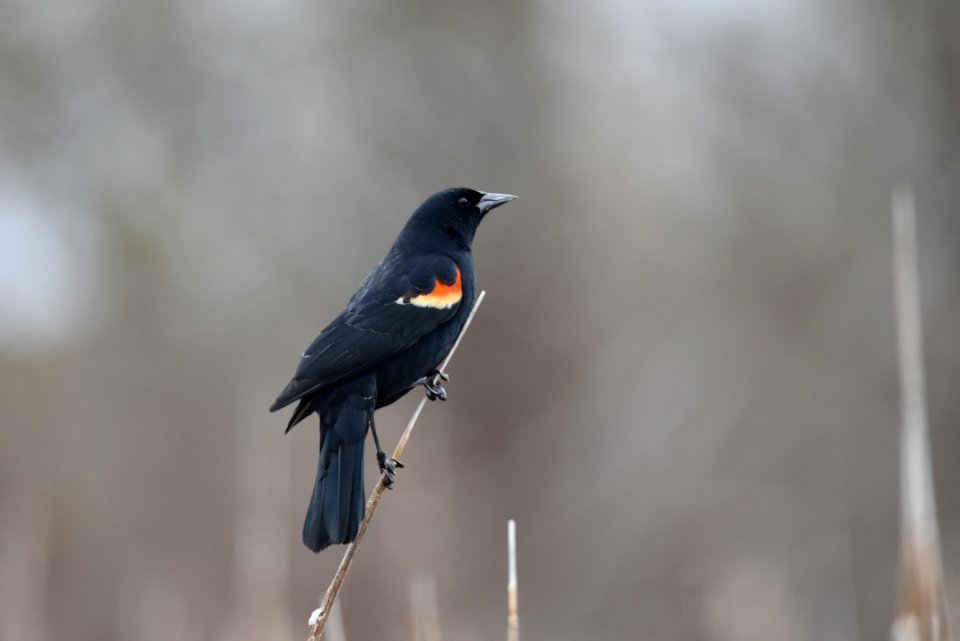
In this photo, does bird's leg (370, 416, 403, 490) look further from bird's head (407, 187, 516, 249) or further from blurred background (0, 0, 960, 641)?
blurred background (0, 0, 960, 641)

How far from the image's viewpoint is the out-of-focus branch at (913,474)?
5.95 ft

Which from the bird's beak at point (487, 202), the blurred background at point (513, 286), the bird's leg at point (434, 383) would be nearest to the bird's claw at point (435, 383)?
the bird's leg at point (434, 383)

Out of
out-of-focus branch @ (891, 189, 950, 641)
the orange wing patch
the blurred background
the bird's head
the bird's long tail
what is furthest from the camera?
the blurred background

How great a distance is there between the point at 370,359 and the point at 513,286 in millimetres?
5700

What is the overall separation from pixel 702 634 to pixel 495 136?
4.95 m

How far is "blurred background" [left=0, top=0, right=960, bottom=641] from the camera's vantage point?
6.48 m

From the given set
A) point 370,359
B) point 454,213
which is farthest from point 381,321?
point 454,213

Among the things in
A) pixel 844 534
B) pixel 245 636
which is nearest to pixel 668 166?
pixel 844 534

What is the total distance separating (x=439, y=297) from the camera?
3.02m

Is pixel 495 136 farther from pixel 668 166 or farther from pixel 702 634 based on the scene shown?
pixel 702 634

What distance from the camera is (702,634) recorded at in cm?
572

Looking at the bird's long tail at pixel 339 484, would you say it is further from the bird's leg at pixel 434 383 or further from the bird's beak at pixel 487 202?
the bird's beak at pixel 487 202

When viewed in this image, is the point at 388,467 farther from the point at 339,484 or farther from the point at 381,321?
the point at 381,321

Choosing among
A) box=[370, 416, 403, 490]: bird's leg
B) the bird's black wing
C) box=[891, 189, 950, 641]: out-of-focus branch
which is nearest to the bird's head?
the bird's black wing
